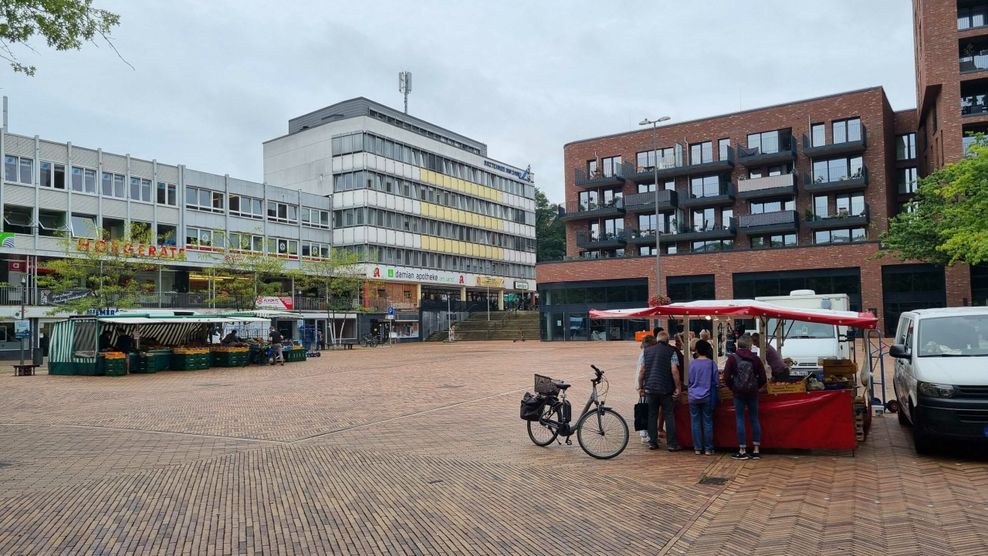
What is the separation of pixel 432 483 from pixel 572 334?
46848 mm

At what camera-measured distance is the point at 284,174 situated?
66.5 m

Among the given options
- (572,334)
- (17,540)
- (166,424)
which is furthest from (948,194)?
(572,334)

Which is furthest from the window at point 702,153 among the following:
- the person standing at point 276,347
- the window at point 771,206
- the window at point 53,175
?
the window at point 53,175

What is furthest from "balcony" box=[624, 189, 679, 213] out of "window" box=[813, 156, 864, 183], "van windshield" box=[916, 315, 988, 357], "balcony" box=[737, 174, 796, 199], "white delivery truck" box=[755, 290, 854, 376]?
"van windshield" box=[916, 315, 988, 357]

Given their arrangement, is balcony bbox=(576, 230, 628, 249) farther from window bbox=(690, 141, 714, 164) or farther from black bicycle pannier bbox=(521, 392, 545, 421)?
black bicycle pannier bbox=(521, 392, 545, 421)

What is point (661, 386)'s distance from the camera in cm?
930

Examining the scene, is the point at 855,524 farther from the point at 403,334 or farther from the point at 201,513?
the point at 403,334

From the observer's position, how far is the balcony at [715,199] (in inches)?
2034

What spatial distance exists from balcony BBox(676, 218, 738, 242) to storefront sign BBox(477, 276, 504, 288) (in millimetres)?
24760

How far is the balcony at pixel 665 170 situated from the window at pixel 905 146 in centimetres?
1398

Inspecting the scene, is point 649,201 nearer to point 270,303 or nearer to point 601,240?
point 601,240

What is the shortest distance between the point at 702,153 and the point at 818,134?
783 cm

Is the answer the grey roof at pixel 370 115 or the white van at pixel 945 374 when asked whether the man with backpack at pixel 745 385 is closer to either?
the white van at pixel 945 374

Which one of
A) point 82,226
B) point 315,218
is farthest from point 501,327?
point 82,226
